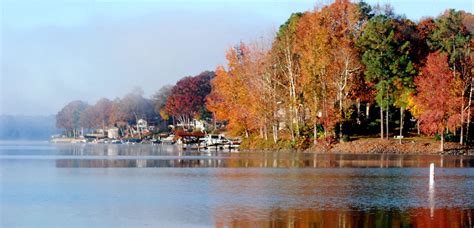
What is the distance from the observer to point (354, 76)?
84.9 m

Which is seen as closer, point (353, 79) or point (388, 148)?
point (388, 148)

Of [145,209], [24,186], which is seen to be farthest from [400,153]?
[145,209]

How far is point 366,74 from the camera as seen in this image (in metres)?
82.7

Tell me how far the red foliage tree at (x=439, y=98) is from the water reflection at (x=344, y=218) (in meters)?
47.0

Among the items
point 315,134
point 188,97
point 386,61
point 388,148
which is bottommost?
point 388,148

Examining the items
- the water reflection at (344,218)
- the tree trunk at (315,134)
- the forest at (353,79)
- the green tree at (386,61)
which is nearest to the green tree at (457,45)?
the forest at (353,79)

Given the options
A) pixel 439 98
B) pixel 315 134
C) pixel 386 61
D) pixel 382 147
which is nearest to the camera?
pixel 439 98

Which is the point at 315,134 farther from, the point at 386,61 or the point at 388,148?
the point at 386,61

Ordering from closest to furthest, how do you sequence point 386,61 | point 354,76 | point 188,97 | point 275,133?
1. point 386,61
2. point 354,76
3. point 275,133
4. point 188,97

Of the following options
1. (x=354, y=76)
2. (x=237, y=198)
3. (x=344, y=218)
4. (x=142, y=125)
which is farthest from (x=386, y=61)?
(x=142, y=125)

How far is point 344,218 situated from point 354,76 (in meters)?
59.9

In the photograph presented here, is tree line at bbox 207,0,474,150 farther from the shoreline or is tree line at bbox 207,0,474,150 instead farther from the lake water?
the lake water

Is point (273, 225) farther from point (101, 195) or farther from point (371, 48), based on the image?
point (371, 48)

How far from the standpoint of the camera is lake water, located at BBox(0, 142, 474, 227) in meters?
25.8
